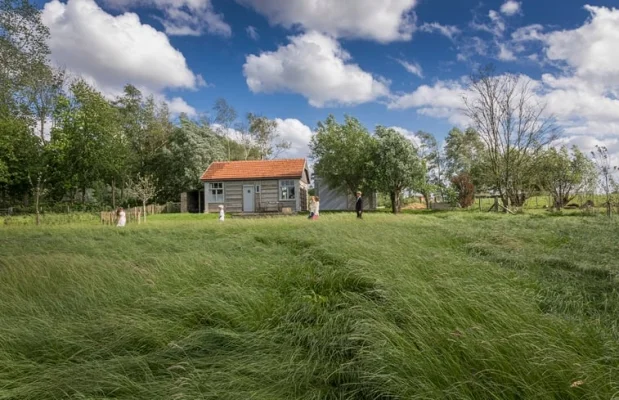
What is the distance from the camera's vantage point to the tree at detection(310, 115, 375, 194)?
28750 mm

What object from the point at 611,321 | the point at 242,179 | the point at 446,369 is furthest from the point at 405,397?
the point at 242,179

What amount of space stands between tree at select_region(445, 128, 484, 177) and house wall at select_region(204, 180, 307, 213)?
23.9m

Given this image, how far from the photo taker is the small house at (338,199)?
33500mm

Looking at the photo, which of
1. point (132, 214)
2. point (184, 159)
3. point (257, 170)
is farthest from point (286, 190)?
point (184, 159)

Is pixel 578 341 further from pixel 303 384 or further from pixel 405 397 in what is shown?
pixel 303 384

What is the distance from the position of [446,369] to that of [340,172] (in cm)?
2752

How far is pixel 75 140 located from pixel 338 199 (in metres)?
23.8

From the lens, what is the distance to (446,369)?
244 cm

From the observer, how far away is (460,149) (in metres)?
45.0

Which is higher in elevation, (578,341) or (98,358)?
(578,341)

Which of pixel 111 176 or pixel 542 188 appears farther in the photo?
pixel 111 176

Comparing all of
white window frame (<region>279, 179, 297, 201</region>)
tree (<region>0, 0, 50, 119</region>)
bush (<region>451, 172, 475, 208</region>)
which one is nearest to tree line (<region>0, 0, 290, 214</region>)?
tree (<region>0, 0, 50, 119</region>)

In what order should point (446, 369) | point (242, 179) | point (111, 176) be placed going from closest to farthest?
point (446, 369), point (242, 179), point (111, 176)

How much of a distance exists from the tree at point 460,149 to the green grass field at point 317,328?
132 ft
